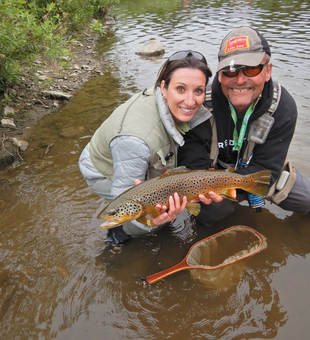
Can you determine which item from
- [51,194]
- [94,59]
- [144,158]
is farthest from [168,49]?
[144,158]

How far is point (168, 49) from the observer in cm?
1430

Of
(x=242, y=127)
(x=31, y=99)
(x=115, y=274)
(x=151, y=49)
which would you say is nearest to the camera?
(x=242, y=127)

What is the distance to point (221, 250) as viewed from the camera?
364 cm

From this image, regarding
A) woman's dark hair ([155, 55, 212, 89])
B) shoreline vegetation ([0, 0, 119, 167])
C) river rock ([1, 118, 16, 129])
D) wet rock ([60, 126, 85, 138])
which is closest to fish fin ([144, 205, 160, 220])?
woman's dark hair ([155, 55, 212, 89])

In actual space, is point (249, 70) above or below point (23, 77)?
above

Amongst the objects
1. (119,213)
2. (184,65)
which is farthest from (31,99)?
(119,213)

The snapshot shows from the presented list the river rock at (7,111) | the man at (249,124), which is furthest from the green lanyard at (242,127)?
the river rock at (7,111)

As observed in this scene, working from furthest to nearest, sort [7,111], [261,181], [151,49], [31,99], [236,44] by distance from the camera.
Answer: [151,49] < [31,99] < [7,111] < [261,181] < [236,44]

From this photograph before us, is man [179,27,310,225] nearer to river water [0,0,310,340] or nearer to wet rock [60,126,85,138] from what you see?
river water [0,0,310,340]

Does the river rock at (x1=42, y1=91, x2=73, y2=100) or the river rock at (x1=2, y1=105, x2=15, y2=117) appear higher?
the river rock at (x1=2, y1=105, x2=15, y2=117)

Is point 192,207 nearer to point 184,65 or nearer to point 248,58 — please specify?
point 184,65

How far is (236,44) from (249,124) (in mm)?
927

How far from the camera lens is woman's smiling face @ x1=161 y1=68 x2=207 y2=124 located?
2.88 m

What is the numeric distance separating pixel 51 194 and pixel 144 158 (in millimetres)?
2723
